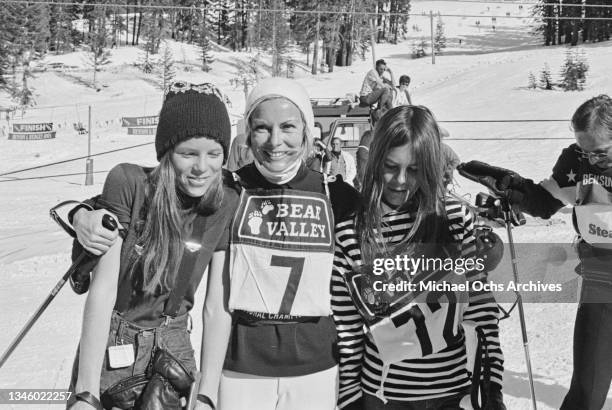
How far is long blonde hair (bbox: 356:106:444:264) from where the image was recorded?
7.57 feet

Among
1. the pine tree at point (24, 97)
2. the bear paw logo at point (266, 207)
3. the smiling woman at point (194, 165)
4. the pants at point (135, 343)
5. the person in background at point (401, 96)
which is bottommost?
the pants at point (135, 343)

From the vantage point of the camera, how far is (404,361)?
7.59ft

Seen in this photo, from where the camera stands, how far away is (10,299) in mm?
6375

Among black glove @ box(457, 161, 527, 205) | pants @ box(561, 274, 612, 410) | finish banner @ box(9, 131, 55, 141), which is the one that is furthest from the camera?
finish banner @ box(9, 131, 55, 141)

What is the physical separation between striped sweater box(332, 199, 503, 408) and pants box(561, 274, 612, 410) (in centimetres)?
86

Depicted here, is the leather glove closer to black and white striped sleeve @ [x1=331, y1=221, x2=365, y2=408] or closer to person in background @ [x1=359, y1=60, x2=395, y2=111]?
black and white striped sleeve @ [x1=331, y1=221, x2=365, y2=408]

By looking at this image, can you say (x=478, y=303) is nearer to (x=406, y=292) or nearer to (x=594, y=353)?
(x=406, y=292)

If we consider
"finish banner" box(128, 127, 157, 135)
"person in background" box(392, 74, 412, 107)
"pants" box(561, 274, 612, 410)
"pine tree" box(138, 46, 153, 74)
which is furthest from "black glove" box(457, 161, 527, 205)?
"pine tree" box(138, 46, 153, 74)

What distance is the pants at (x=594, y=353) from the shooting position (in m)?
2.89

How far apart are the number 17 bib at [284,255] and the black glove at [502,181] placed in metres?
1.25

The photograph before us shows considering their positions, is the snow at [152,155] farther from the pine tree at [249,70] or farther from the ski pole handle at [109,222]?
the ski pole handle at [109,222]

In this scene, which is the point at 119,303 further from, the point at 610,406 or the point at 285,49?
the point at 285,49

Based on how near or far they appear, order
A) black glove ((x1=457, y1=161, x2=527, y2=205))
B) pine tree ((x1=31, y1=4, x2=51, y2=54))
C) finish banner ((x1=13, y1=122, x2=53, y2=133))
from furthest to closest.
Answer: pine tree ((x1=31, y1=4, x2=51, y2=54)) → finish banner ((x1=13, y1=122, x2=53, y2=133)) → black glove ((x1=457, y1=161, x2=527, y2=205))

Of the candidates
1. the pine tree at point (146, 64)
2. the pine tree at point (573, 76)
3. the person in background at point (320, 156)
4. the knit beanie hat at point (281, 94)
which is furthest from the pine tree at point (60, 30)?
the knit beanie hat at point (281, 94)
